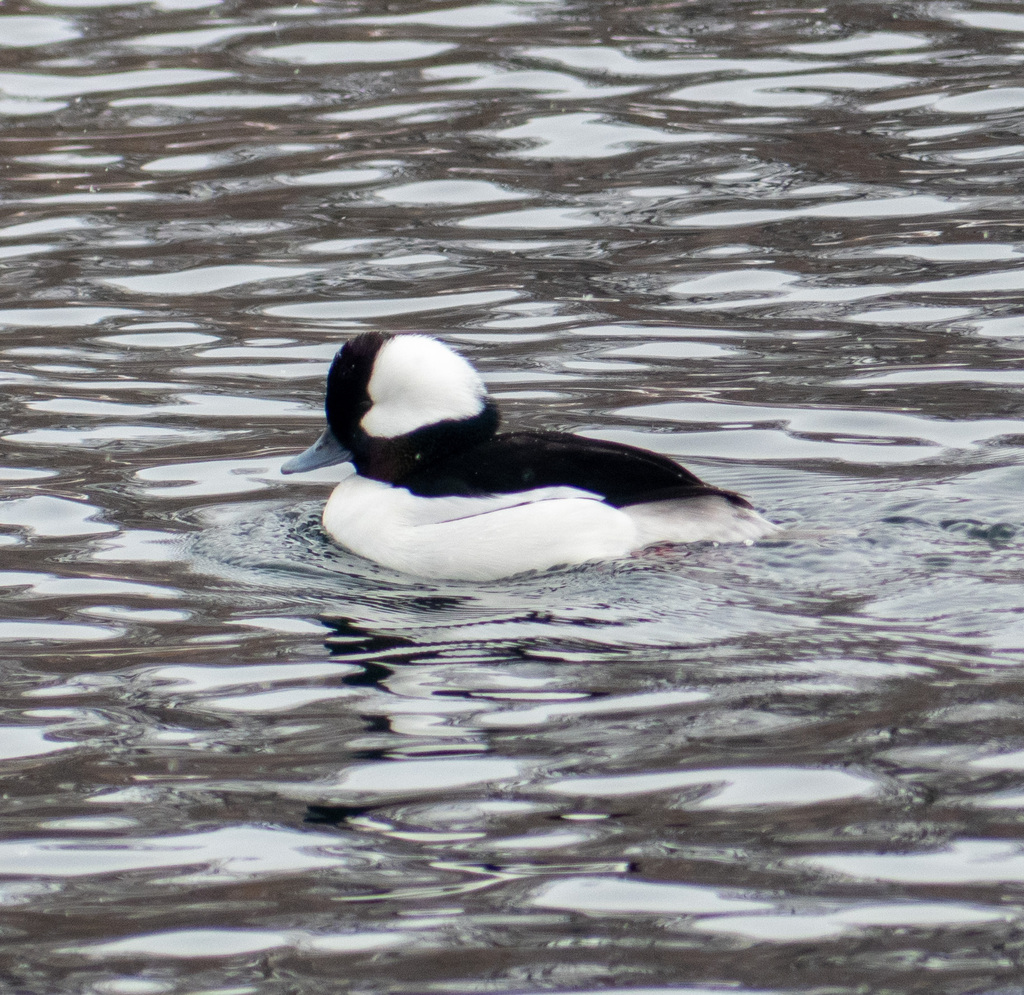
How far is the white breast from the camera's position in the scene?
20.4 feet

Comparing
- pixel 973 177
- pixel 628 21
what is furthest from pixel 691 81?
pixel 973 177

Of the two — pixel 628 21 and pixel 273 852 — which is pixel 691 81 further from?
pixel 273 852

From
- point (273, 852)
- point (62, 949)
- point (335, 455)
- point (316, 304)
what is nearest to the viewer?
point (62, 949)

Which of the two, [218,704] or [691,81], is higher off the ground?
[691,81]

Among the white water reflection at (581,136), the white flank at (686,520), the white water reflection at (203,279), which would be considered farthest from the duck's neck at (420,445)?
the white water reflection at (581,136)

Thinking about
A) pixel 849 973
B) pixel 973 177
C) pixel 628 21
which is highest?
pixel 628 21

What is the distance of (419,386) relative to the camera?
21.8 ft

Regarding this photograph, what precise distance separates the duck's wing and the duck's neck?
0.24 metres

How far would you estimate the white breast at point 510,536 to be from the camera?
20.4 feet

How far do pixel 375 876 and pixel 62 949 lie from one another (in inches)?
26.0

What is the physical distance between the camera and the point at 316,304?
32.7ft

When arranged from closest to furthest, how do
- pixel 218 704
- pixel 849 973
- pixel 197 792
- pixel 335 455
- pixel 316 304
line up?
pixel 849 973 → pixel 197 792 → pixel 218 704 → pixel 335 455 → pixel 316 304

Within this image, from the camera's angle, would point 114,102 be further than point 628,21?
No

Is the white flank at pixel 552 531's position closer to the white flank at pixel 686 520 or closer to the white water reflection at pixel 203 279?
the white flank at pixel 686 520
